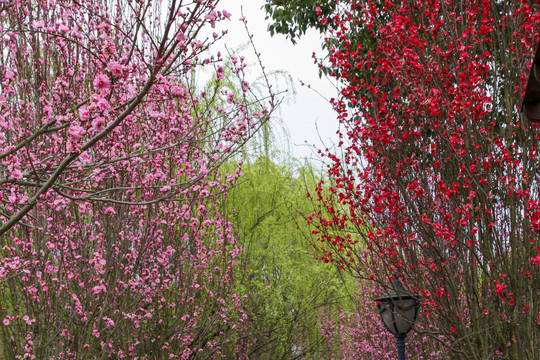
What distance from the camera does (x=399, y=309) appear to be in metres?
5.84

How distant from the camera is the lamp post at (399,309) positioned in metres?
5.76

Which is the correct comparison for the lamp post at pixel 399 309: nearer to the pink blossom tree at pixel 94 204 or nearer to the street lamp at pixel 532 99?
the pink blossom tree at pixel 94 204

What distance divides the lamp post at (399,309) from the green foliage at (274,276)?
15.3 feet

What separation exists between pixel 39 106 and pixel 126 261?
108 inches

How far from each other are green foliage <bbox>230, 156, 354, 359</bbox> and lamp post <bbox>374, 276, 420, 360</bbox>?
465 cm

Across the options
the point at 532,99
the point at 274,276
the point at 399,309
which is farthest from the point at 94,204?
the point at 274,276

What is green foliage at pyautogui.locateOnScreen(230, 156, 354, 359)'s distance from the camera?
1115cm

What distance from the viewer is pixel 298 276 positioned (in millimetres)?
11391

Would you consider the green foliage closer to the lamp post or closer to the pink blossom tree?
the pink blossom tree

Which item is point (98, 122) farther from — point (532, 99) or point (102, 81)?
point (532, 99)

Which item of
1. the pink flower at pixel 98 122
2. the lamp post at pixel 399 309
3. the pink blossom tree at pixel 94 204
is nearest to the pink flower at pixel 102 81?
the pink flower at pixel 98 122

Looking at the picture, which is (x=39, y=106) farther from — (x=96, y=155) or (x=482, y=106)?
(x=482, y=106)

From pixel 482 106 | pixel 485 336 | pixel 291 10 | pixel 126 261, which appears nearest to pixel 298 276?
pixel 126 261

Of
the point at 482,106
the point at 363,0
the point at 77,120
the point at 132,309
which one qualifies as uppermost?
the point at 363,0
